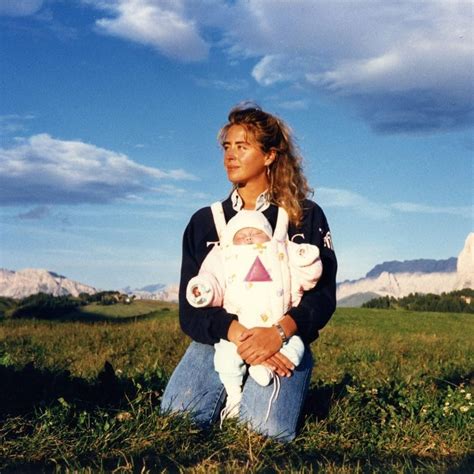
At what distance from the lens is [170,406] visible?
17.8 ft

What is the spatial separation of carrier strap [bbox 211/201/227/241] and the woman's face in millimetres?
252

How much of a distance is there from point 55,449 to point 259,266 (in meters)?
1.92

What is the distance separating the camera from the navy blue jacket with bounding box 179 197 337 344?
5277 millimetres

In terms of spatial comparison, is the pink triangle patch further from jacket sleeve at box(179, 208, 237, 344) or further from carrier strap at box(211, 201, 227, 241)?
carrier strap at box(211, 201, 227, 241)

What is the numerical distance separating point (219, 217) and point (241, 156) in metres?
0.53

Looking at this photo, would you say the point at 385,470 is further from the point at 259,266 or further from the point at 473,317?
the point at 473,317

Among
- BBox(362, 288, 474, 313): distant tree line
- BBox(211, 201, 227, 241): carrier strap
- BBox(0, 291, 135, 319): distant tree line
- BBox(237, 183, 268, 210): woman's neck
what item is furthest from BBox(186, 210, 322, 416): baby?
BBox(362, 288, 474, 313): distant tree line

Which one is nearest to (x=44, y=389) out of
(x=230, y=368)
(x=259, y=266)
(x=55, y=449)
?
(x=55, y=449)

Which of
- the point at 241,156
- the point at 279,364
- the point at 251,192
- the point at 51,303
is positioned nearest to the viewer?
the point at 279,364

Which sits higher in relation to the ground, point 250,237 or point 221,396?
point 250,237

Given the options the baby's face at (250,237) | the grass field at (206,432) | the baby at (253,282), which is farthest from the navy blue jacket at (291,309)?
the grass field at (206,432)

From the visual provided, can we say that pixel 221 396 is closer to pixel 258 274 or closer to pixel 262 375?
pixel 262 375

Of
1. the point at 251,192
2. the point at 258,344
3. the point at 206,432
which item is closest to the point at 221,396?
the point at 206,432

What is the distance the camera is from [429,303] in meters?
27.2
